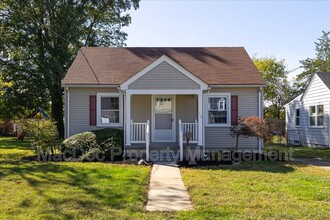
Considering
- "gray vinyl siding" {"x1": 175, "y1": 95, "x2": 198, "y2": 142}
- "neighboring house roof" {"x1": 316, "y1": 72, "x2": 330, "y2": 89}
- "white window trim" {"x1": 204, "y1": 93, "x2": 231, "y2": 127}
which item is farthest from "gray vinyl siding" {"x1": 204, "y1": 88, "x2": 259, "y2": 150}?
"neighboring house roof" {"x1": 316, "y1": 72, "x2": 330, "y2": 89}

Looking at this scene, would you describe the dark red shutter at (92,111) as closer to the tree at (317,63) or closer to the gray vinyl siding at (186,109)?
the gray vinyl siding at (186,109)

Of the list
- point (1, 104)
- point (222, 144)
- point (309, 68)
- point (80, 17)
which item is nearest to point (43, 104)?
point (1, 104)

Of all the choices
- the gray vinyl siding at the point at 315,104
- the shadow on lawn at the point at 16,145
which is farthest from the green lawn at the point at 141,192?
the gray vinyl siding at the point at 315,104

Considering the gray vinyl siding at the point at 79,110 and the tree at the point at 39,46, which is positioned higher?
the tree at the point at 39,46

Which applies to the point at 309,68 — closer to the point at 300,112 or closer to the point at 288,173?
the point at 300,112

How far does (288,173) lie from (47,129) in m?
9.13

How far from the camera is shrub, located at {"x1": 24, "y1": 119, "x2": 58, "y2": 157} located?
13469 millimetres

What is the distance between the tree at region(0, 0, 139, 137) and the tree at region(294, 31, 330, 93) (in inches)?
1131

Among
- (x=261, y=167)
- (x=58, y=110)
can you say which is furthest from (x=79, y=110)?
(x=58, y=110)

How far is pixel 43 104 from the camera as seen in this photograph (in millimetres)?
25812

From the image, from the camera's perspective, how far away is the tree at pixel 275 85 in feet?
139

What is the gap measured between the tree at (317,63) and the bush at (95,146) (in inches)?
1391

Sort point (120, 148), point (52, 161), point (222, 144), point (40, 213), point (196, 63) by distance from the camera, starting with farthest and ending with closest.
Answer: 1. point (196, 63)
2. point (222, 144)
3. point (120, 148)
4. point (52, 161)
5. point (40, 213)

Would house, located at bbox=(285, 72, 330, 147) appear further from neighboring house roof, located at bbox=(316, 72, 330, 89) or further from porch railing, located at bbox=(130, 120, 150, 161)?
porch railing, located at bbox=(130, 120, 150, 161)
